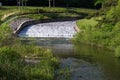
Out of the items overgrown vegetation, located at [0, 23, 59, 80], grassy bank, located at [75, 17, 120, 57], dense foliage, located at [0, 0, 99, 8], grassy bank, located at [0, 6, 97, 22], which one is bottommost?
dense foliage, located at [0, 0, 99, 8]

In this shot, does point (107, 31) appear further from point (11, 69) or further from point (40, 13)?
point (40, 13)

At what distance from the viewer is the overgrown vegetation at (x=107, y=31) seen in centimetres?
4835

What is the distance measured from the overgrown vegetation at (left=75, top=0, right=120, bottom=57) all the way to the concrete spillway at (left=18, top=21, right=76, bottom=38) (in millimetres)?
6356

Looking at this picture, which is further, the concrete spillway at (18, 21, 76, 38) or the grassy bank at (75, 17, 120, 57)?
the concrete spillway at (18, 21, 76, 38)

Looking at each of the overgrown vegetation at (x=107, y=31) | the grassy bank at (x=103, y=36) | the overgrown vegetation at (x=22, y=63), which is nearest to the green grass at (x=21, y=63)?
the overgrown vegetation at (x=22, y=63)

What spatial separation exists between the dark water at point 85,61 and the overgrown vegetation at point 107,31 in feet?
4.29

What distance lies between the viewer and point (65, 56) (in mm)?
42312

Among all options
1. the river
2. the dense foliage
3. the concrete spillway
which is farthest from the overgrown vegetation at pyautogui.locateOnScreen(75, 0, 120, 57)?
the dense foliage

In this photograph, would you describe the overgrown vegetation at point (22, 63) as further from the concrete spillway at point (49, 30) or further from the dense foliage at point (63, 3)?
the dense foliage at point (63, 3)

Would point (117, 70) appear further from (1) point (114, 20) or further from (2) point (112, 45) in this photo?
(1) point (114, 20)

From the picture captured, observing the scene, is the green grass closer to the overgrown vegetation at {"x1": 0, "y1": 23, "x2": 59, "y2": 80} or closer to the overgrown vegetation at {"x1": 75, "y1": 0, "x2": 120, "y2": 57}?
the overgrown vegetation at {"x1": 0, "y1": 23, "x2": 59, "y2": 80}

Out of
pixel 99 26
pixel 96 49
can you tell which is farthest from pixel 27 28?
pixel 96 49

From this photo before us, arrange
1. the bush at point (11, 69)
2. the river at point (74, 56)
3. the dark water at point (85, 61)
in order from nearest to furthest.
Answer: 1. the bush at point (11, 69)
2. the dark water at point (85, 61)
3. the river at point (74, 56)

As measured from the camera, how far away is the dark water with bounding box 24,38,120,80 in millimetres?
31609
